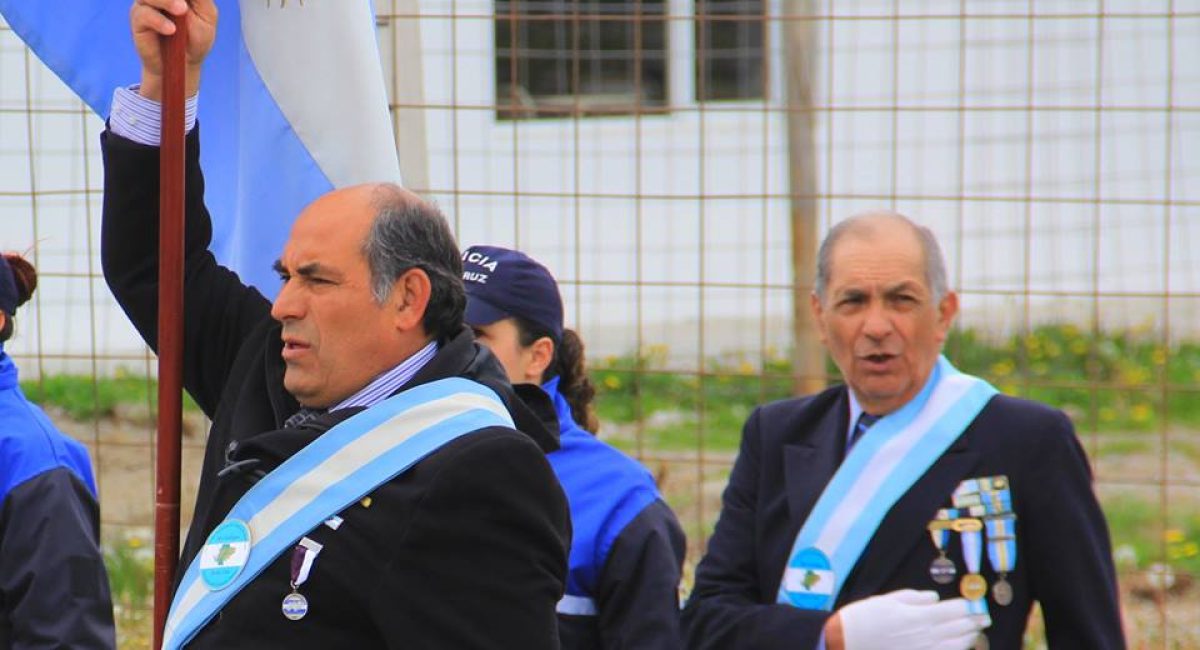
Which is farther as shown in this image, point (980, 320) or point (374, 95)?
point (980, 320)

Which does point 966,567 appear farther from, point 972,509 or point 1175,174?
point 1175,174

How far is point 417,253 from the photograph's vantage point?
2869mm

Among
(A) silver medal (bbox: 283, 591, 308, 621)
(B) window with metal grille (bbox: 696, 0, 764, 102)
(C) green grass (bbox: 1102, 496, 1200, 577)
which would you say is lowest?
(C) green grass (bbox: 1102, 496, 1200, 577)

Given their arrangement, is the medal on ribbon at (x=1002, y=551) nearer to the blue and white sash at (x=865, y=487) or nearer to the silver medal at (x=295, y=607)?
the blue and white sash at (x=865, y=487)

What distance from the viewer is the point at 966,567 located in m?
3.29

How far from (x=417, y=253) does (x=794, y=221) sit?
420 cm

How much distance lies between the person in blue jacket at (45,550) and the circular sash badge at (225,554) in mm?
1042

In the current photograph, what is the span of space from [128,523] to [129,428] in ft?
4.20

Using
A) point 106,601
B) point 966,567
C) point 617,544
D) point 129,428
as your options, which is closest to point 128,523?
point 129,428

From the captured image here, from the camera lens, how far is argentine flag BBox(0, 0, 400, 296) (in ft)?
11.2

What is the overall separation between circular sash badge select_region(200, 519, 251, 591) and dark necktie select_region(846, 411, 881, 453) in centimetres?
123

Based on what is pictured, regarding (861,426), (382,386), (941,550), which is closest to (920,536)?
(941,550)

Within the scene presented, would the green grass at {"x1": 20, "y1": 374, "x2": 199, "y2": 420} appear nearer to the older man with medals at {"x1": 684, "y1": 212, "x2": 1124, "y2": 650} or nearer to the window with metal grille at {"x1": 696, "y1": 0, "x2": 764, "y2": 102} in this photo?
the older man with medals at {"x1": 684, "y1": 212, "x2": 1124, "y2": 650}

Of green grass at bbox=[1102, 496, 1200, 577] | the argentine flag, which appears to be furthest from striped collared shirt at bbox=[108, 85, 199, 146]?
green grass at bbox=[1102, 496, 1200, 577]
